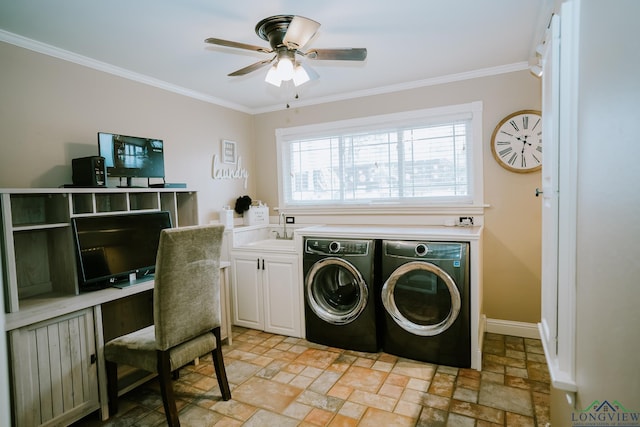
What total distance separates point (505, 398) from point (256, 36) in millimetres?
2959

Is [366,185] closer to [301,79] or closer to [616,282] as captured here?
[301,79]

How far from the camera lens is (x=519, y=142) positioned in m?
3.04

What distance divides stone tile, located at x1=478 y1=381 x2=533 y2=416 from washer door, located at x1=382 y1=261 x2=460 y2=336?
480mm

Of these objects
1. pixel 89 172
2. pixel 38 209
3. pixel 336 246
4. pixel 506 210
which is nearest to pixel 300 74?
pixel 336 246

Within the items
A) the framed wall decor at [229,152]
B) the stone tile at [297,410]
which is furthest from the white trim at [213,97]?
the stone tile at [297,410]

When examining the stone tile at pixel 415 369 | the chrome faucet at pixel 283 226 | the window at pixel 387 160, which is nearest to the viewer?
the stone tile at pixel 415 369

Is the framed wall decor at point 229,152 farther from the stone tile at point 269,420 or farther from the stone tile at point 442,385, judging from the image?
the stone tile at point 442,385

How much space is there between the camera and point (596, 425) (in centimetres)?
86

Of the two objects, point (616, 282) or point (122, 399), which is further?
point (122, 399)

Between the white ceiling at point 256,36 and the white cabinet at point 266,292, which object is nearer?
the white ceiling at point 256,36

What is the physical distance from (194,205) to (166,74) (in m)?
1.19

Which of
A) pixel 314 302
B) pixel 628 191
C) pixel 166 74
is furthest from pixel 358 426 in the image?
pixel 166 74

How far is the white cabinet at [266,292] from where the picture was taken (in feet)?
10.6

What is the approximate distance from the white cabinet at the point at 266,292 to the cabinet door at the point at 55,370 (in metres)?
1.50
